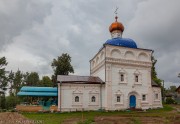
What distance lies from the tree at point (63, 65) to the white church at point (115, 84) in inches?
339

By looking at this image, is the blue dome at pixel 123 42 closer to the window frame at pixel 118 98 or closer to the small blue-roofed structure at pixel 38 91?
the window frame at pixel 118 98

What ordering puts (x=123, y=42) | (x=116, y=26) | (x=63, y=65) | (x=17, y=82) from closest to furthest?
(x=123, y=42) → (x=116, y=26) → (x=63, y=65) → (x=17, y=82)

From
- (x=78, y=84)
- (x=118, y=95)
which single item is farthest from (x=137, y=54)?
(x=78, y=84)

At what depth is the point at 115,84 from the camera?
79.2 ft

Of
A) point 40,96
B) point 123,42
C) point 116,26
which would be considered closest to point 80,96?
point 40,96

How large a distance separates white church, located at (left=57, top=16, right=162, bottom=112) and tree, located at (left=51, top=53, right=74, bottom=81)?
8.62 metres

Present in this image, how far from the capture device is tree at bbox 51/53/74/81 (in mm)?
34656

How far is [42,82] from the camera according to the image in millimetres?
47469

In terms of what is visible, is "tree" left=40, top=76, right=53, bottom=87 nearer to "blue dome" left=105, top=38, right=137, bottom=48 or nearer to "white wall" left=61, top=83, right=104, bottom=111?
"blue dome" left=105, top=38, right=137, bottom=48

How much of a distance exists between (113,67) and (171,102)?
17509 millimetres

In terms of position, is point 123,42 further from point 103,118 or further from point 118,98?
point 103,118

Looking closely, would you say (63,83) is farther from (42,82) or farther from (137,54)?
(42,82)

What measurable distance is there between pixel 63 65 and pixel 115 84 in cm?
1277

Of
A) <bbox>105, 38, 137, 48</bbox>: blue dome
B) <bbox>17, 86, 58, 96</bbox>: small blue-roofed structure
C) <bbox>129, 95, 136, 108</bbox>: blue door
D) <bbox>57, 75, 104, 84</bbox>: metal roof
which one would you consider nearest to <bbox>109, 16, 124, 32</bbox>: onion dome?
<bbox>105, 38, 137, 48</bbox>: blue dome
